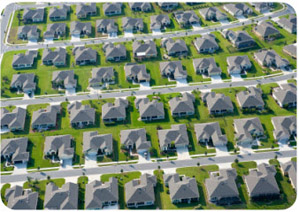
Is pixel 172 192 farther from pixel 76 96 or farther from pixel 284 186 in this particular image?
pixel 76 96

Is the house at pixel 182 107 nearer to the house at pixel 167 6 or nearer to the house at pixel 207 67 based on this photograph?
the house at pixel 207 67

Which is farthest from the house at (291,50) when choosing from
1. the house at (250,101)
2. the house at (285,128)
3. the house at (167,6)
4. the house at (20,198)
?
the house at (20,198)

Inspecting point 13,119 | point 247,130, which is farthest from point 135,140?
point 13,119

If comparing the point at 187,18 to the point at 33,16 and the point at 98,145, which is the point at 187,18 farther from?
the point at 98,145

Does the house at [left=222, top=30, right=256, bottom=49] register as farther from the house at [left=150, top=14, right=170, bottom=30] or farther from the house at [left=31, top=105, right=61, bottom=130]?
the house at [left=31, top=105, right=61, bottom=130]

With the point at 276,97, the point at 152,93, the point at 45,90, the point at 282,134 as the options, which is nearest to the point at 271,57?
the point at 276,97
